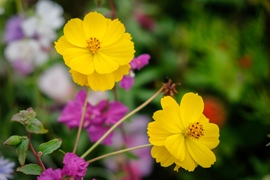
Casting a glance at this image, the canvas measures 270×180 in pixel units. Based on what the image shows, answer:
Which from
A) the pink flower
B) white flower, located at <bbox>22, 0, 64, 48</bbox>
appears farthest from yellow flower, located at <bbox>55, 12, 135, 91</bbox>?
the pink flower

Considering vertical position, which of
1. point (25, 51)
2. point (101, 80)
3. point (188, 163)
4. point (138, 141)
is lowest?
point (188, 163)

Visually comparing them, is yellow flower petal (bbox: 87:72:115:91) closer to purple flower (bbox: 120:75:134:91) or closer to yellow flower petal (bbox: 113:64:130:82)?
yellow flower petal (bbox: 113:64:130:82)

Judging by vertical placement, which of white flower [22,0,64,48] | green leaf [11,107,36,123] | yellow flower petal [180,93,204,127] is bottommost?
yellow flower petal [180,93,204,127]

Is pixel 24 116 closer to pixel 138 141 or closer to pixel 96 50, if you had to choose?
pixel 96 50

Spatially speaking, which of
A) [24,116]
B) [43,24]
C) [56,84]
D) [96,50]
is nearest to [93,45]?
[96,50]

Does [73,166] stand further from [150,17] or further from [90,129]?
[150,17]

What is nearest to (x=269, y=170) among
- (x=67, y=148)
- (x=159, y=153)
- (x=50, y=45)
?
(x=67, y=148)

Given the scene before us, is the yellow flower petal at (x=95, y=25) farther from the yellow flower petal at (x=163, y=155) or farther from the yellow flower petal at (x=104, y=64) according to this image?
the yellow flower petal at (x=163, y=155)
